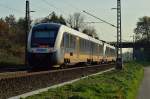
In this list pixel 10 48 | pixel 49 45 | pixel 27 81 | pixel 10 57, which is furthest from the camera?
pixel 10 48

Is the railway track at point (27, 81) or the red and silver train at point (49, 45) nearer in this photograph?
the railway track at point (27, 81)

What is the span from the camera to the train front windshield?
1310 inches

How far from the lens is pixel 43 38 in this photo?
33.7 meters

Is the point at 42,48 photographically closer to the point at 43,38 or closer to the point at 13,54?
the point at 43,38

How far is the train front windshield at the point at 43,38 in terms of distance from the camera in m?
33.3

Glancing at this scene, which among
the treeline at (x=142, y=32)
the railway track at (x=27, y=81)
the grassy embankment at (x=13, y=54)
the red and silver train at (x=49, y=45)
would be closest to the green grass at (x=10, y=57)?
the grassy embankment at (x=13, y=54)

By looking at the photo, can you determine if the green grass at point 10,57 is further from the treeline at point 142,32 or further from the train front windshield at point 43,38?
the treeline at point 142,32

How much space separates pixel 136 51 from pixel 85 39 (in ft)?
374

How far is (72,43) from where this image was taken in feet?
126

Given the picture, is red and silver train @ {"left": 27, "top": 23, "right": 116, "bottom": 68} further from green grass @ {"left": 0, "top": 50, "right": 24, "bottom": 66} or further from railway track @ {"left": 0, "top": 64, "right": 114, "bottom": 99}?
green grass @ {"left": 0, "top": 50, "right": 24, "bottom": 66}

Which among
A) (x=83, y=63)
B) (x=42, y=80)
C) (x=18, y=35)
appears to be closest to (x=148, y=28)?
(x=18, y=35)

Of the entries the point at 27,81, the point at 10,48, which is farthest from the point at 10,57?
the point at 27,81

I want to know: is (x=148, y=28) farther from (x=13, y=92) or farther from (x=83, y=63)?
(x=13, y=92)

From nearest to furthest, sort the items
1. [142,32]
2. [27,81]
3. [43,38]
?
[27,81] → [43,38] → [142,32]
